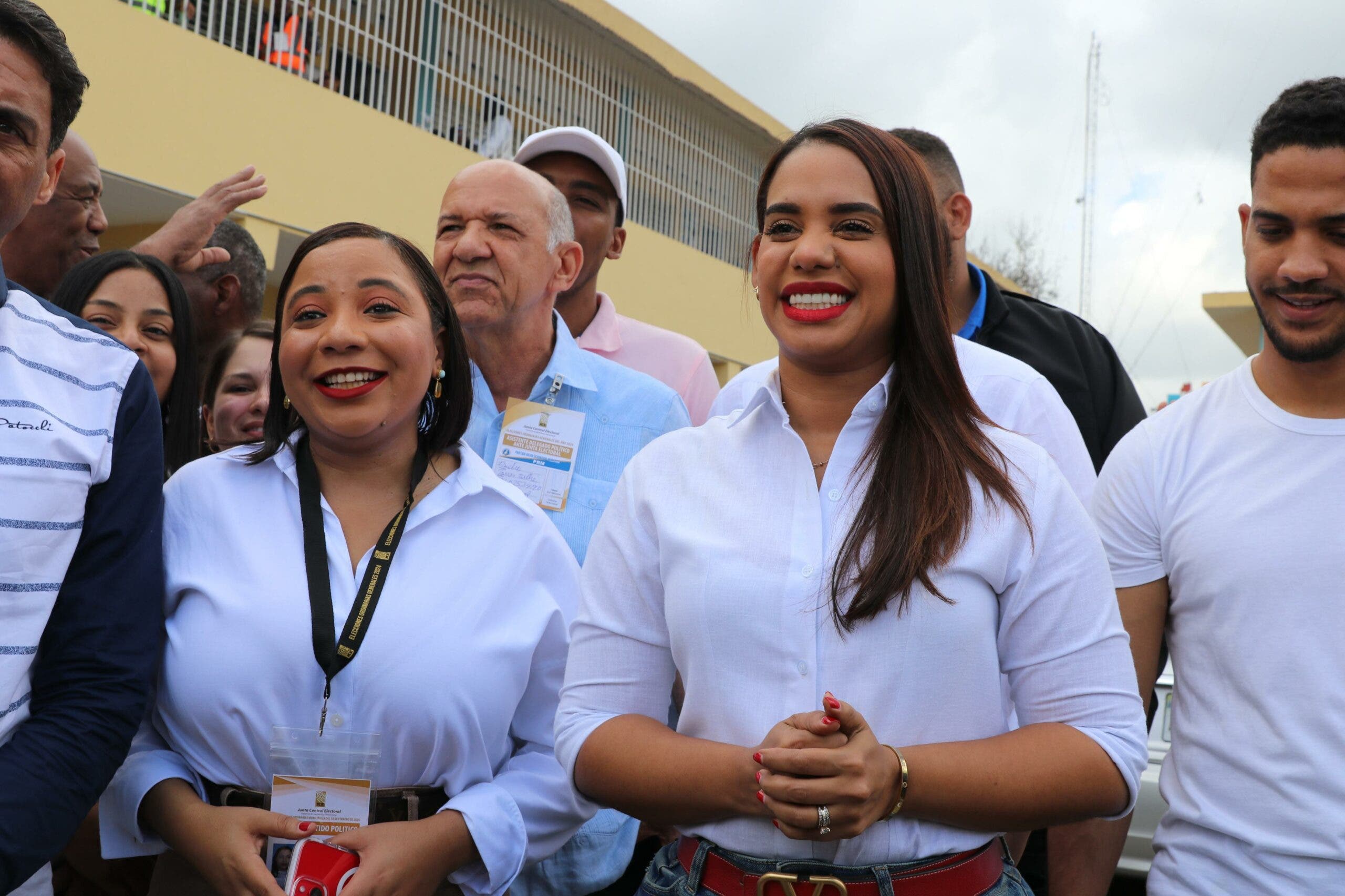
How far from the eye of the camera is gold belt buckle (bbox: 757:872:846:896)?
182 centimetres

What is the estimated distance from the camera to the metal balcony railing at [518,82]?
32.5 ft

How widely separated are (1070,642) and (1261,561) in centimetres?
59

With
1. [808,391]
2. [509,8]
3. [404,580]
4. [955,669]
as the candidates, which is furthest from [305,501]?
[509,8]

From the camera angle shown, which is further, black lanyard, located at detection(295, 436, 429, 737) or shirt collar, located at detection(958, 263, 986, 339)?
shirt collar, located at detection(958, 263, 986, 339)

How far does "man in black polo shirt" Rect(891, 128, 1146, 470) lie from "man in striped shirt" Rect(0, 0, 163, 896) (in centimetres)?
211

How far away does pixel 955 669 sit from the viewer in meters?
1.91

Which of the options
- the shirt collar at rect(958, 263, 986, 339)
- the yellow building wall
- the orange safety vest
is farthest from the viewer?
the orange safety vest

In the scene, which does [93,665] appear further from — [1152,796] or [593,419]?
[1152,796]

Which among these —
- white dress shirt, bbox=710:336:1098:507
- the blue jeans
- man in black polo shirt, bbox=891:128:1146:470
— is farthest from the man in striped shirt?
man in black polo shirt, bbox=891:128:1146:470

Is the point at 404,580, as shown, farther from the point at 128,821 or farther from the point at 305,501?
the point at 128,821

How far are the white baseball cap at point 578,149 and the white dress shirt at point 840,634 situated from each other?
2455 millimetres

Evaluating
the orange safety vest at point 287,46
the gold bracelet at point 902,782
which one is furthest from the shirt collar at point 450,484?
the orange safety vest at point 287,46

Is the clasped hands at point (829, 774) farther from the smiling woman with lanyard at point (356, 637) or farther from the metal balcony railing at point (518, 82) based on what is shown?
the metal balcony railing at point (518, 82)

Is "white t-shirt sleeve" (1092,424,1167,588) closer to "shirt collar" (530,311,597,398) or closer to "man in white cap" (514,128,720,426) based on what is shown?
"shirt collar" (530,311,597,398)
